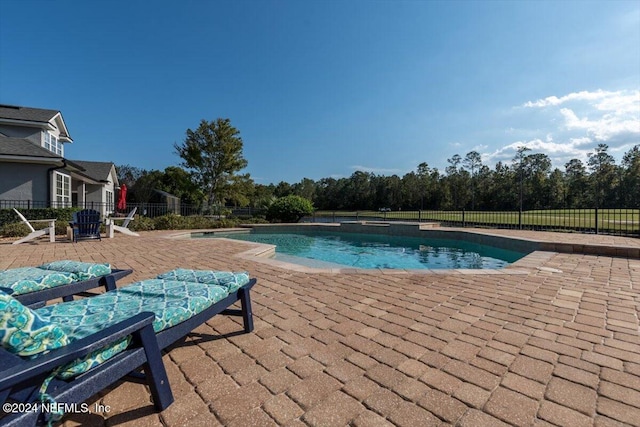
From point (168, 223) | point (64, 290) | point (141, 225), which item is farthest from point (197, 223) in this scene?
point (64, 290)

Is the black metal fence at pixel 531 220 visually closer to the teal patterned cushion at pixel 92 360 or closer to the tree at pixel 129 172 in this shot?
the teal patterned cushion at pixel 92 360

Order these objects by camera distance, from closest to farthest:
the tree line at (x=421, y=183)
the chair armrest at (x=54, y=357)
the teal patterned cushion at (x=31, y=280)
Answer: the chair armrest at (x=54, y=357), the teal patterned cushion at (x=31, y=280), the tree line at (x=421, y=183)

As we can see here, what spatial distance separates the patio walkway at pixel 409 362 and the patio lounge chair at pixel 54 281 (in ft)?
3.69

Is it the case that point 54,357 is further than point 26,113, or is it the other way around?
point 26,113

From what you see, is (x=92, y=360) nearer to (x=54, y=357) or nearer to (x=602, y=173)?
(x=54, y=357)

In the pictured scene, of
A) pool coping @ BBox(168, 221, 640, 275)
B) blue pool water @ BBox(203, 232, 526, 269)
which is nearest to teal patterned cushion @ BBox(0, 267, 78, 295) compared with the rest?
pool coping @ BBox(168, 221, 640, 275)

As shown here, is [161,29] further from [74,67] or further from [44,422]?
[44,422]

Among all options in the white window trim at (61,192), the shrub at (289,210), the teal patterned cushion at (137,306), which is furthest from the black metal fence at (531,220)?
the teal patterned cushion at (137,306)

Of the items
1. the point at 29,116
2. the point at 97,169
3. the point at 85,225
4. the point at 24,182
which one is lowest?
the point at 85,225

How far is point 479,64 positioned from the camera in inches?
436

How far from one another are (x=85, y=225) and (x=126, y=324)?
995 cm

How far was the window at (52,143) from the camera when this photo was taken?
16422mm

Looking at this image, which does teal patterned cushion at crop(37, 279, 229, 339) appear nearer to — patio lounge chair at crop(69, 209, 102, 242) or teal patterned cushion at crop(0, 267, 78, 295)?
teal patterned cushion at crop(0, 267, 78, 295)

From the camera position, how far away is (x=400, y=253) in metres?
9.98
